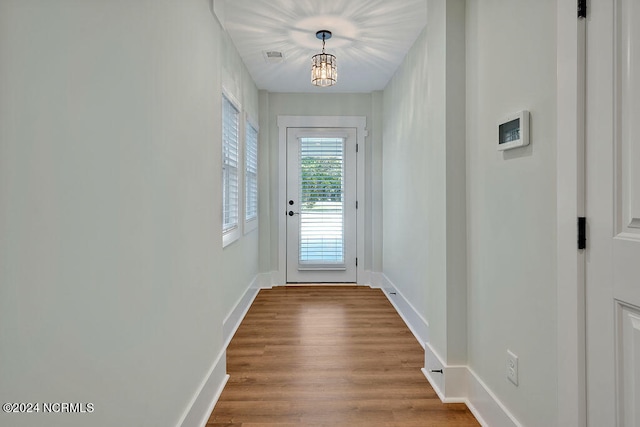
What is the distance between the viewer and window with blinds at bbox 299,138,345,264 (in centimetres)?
493

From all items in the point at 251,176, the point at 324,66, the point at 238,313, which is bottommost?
Answer: the point at 238,313

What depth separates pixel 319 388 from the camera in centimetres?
225

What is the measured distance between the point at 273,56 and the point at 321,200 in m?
1.95

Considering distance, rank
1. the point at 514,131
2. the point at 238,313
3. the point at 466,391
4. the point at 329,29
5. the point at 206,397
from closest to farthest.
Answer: the point at 514,131, the point at 206,397, the point at 466,391, the point at 329,29, the point at 238,313

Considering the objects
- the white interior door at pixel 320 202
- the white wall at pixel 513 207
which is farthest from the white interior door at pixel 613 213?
the white interior door at pixel 320 202

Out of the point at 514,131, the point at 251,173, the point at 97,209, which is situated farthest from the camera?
the point at 251,173

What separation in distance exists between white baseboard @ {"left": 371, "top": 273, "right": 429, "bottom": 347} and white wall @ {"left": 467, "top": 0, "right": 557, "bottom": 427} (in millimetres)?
895

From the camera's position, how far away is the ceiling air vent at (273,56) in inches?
138

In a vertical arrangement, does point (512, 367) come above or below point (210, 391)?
above

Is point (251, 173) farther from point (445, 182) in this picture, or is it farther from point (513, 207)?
point (513, 207)

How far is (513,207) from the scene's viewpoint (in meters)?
1.61

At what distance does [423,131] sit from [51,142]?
2623 millimetres

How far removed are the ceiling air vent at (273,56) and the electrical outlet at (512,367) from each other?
10.0 ft

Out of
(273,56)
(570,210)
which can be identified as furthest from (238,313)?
(570,210)
